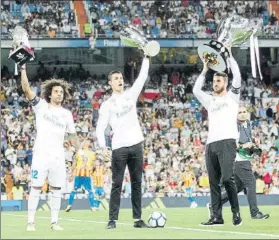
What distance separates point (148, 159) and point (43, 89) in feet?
63.5

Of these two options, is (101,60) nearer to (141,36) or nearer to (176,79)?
(176,79)

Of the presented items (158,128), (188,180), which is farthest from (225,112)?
(158,128)

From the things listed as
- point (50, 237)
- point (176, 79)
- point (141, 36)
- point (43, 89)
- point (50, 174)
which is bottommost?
point (50, 237)

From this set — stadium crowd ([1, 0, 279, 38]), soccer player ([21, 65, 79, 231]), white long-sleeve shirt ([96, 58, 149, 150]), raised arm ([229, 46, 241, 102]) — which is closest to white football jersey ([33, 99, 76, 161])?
soccer player ([21, 65, 79, 231])

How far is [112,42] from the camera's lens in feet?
Result: 127

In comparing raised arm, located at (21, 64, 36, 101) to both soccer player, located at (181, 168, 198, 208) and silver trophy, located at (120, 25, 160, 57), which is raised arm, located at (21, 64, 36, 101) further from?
soccer player, located at (181, 168, 198, 208)

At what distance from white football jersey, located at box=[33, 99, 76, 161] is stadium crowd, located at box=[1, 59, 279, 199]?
13952 millimetres

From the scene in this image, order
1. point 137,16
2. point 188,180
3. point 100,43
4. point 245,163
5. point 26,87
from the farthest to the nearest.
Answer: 1. point 137,16
2. point 100,43
3. point 188,180
4. point 245,163
5. point 26,87

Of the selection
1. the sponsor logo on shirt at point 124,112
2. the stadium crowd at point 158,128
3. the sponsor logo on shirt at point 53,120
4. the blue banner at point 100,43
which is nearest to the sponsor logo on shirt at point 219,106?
the sponsor logo on shirt at point 124,112

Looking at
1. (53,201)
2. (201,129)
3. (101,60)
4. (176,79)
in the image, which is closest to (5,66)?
(101,60)

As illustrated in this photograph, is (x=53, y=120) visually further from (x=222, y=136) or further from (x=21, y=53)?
(x=222, y=136)

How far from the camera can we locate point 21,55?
13.6 metres

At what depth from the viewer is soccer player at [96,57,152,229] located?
13.6 metres

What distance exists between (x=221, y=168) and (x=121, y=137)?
5.30 ft
